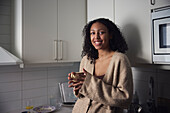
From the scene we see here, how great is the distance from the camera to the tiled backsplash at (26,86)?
5.40 feet

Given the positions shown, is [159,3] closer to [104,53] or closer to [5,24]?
[104,53]

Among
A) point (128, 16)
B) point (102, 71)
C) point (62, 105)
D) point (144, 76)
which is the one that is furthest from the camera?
point (62, 105)

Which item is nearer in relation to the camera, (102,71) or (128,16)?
(102,71)

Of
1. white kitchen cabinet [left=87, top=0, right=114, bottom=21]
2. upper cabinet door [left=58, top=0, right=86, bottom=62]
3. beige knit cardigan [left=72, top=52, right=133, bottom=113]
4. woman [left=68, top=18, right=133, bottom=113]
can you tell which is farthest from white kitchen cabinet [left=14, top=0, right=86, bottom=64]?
beige knit cardigan [left=72, top=52, right=133, bottom=113]

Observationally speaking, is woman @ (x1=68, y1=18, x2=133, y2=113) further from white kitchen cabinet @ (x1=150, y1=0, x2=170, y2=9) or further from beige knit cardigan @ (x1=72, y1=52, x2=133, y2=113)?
white kitchen cabinet @ (x1=150, y1=0, x2=170, y2=9)

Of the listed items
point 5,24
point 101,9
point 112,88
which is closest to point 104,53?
point 112,88

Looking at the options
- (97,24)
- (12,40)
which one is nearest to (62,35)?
(12,40)

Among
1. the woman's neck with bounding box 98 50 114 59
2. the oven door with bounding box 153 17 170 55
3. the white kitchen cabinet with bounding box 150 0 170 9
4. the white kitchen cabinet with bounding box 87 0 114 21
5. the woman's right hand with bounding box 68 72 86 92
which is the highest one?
the white kitchen cabinet with bounding box 87 0 114 21

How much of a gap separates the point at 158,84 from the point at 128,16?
25.3 inches

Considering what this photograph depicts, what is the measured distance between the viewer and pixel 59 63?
1.69 metres

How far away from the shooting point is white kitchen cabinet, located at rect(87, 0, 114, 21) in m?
1.36

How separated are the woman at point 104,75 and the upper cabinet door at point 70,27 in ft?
1.48

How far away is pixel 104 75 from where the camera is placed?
106cm

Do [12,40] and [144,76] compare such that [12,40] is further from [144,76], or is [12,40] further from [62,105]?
[144,76]
